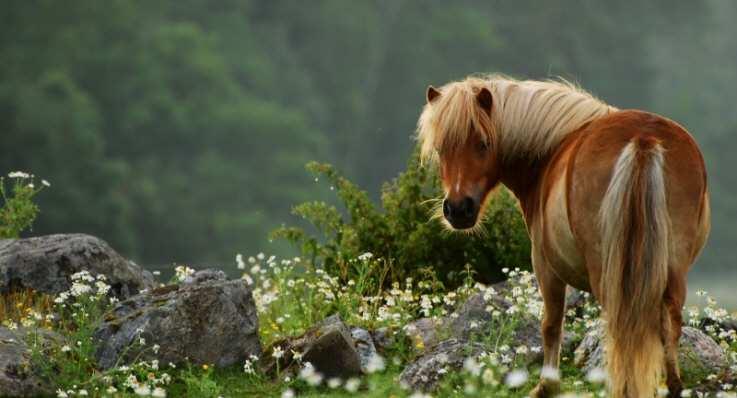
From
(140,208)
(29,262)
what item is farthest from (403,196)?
(140,208)

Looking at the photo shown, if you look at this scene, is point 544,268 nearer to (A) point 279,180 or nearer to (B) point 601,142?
(B) point 601,142

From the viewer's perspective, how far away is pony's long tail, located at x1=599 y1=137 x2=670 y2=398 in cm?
551

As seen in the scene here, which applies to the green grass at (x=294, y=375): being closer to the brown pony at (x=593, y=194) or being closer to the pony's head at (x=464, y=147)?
the brown pony at (x=593, y=194)

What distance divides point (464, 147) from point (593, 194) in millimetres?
1131

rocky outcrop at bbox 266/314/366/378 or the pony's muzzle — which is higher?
the pony's muzzle

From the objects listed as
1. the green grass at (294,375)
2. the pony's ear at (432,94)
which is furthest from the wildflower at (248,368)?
the pony's ear at (432,94)

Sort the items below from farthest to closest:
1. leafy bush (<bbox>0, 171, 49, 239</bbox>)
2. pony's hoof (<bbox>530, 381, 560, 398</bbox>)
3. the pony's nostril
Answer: leafy bush (<bbox>0, 171, 49, 239</bbox>) < pony's hoof (<bbox>530, 381, 560, 398</bbox>) < the pony's nostril

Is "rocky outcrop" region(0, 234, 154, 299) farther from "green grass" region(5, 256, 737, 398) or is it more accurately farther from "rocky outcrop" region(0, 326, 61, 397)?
"rocky outcrop" region(0, 326, 61, 397)

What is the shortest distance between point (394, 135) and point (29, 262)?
43.8 meters

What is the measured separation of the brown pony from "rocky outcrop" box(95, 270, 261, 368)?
2.30 metres

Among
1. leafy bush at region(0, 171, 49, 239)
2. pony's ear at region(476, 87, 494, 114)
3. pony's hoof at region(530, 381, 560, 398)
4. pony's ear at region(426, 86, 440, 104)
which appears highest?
leafy bush at region(0, 171, 49, 239)

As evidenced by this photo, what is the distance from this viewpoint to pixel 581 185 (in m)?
5.88

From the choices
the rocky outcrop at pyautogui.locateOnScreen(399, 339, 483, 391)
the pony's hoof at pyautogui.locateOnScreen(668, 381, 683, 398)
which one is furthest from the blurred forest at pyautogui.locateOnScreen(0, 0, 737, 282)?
the pony's hoof at pyautogui.locateOnScreen(668, 381, 683, 398)

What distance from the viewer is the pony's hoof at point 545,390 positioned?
278 inches
